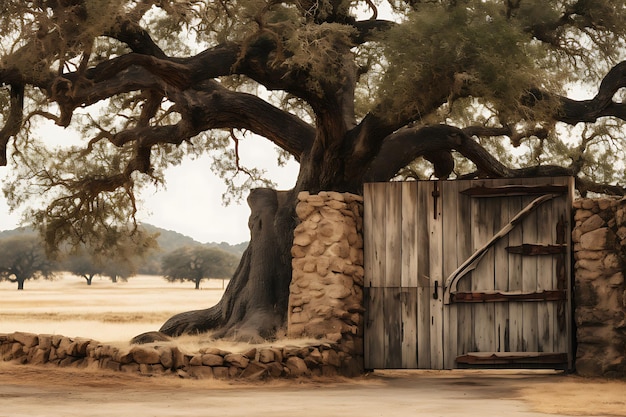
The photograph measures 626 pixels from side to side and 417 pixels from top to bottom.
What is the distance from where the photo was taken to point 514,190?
44.2ft

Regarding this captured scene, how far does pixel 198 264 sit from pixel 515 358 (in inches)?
2876

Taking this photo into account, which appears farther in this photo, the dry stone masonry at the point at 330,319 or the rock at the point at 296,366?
the rock at the point at 296,366

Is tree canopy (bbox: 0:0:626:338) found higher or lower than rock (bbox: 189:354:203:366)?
higher

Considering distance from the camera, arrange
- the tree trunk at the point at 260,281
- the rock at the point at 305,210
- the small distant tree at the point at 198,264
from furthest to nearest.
→ the small distant tree at the point at 198,264 → the tree trunk at the point at 260,281 → the rock at the point at 305,210

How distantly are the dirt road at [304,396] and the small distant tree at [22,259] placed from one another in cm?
6358

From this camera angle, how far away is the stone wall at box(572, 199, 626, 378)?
1286 cm

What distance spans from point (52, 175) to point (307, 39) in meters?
8.74

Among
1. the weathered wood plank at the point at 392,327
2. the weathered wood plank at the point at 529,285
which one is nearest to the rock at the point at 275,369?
the weathered wood plank at the point at 392,327

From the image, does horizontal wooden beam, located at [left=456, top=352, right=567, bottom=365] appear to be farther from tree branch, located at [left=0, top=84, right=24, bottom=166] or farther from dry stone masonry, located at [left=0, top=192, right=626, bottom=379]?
tree branch, located at [left=0, top=84, right=24, bottom=166]

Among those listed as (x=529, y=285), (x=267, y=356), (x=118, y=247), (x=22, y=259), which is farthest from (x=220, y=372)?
(x=22, y=259)

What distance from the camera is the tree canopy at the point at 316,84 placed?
47.1ft

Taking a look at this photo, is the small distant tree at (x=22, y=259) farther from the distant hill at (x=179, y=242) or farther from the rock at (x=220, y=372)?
the distant hill at (x=179, y=242)

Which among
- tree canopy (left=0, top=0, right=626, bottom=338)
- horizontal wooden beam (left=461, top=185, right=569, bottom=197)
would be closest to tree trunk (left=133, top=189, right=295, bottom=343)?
tree canopy (left=0, top=0, right=626, bottom=338)

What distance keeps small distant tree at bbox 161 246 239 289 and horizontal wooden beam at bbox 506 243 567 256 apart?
69.8m
